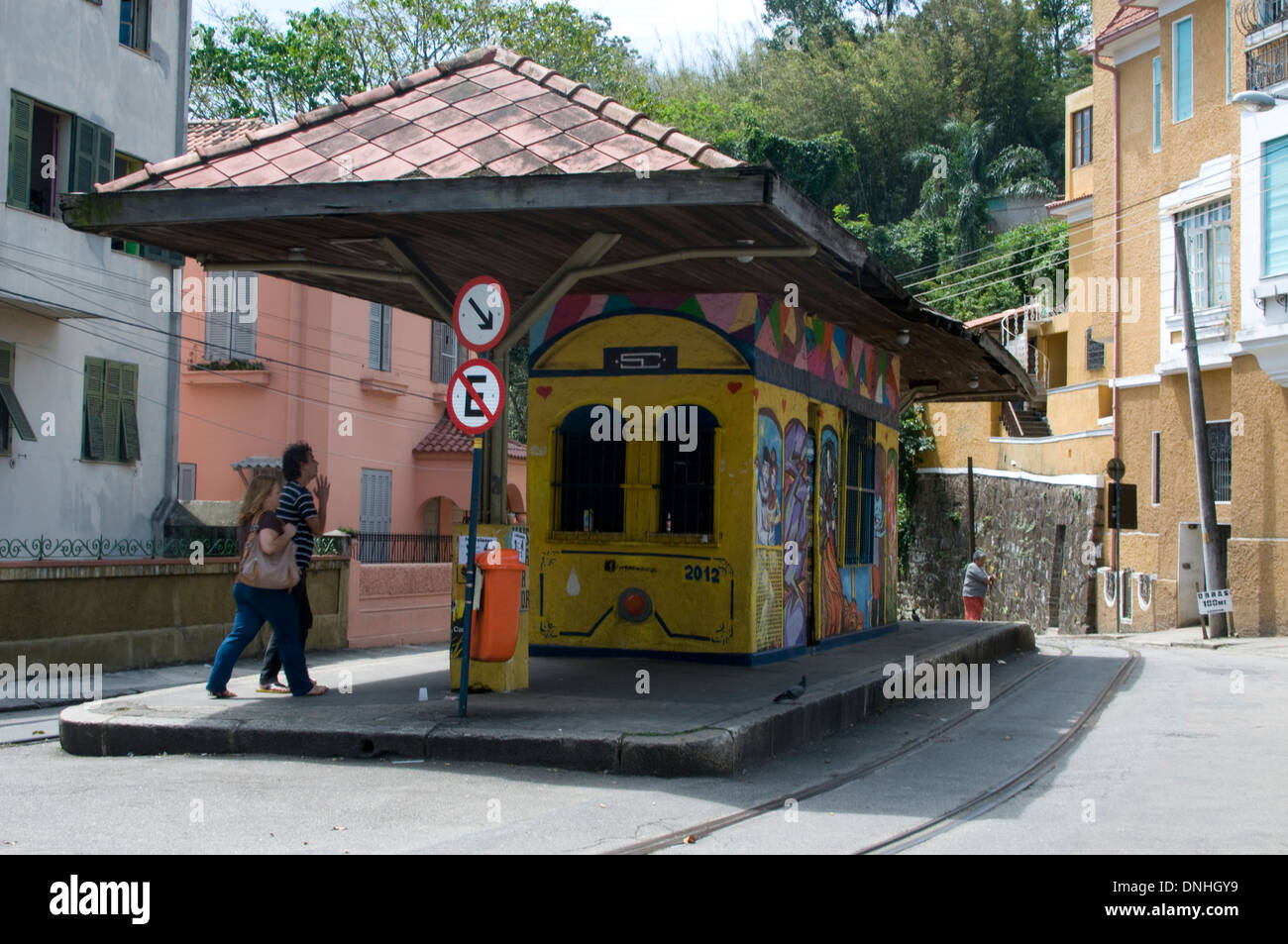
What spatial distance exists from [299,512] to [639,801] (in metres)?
3.96

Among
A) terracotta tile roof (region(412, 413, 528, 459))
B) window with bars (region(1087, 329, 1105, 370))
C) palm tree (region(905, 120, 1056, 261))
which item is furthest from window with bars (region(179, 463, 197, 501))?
palm tree (region(905, 120, 1056, 261))

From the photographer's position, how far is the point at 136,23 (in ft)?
72.3

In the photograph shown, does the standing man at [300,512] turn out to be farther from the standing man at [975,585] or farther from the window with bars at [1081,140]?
the window with bars at [1081,140]

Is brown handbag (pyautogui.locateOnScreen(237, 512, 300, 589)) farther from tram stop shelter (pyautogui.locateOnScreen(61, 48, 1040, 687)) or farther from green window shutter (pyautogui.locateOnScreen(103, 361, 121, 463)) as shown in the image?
green window shutter (pyautogui.locateOnScreen(103, 361, 121, 463))

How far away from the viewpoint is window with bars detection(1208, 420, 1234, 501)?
25797mm

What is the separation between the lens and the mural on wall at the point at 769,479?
39.9 feet

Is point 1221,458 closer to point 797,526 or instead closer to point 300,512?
point 797,526

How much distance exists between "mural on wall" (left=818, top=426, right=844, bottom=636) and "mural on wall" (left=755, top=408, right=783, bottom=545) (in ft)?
5.35

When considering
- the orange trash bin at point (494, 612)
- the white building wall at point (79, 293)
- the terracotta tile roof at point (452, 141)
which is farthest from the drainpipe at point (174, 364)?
the orange trash bin at point (494, 612)

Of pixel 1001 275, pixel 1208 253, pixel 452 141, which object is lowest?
pixel 452 141

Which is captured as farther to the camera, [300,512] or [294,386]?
[294,386]

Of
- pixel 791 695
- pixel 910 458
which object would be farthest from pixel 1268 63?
pixel 791 695

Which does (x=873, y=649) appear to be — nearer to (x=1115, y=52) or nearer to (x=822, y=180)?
(x=1115, y=52)

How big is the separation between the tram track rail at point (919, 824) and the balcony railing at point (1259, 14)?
55.7ft
